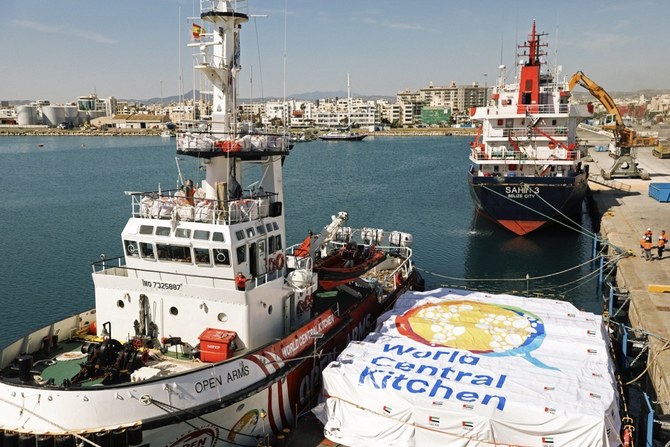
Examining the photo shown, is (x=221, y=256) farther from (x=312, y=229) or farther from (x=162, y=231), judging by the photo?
(x=312, y=229)

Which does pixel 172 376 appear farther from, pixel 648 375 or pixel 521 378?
pixel 648 375

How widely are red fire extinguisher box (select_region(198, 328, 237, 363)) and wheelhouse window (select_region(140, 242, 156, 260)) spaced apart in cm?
299

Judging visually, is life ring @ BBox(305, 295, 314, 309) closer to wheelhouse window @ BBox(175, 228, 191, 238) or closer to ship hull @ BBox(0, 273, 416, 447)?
ship hull @ BBox(0, 273, 416, 447)

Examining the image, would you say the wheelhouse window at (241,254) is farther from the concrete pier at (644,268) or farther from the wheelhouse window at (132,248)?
the concrete pier at (644,268)

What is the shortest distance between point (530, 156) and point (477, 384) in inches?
1395

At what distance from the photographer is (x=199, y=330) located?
1642 cm

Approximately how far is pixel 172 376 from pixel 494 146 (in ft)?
133

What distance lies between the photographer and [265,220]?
17.8 metres

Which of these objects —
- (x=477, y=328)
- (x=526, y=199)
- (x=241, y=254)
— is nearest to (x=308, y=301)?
(x=241, y=254)

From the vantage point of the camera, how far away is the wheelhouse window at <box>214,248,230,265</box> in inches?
634

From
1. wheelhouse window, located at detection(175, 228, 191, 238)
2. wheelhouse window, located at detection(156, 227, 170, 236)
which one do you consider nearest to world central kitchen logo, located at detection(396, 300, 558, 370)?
wheelhouse window, located at detection(175, 228, 191, 238)

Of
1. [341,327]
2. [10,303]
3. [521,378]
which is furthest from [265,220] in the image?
[10,303]

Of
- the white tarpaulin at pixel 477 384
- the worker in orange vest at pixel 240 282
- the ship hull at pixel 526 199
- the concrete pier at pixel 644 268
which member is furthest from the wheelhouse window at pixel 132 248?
the ship hull at pixel 526 199

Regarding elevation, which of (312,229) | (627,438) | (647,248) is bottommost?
(312,229)
